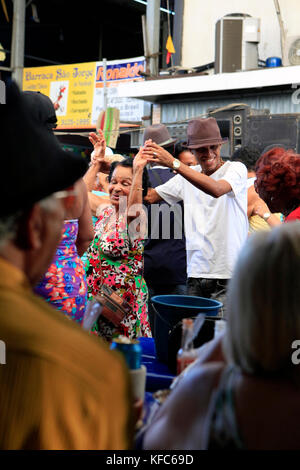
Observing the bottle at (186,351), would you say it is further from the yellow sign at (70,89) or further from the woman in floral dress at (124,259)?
the yellow sign at (70,89)

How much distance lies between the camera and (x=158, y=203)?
4.53 m

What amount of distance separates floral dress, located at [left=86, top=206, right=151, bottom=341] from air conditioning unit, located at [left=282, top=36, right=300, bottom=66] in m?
6.56

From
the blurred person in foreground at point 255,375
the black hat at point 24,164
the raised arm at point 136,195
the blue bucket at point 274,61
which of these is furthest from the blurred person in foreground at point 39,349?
the blue bucket at point 274,61

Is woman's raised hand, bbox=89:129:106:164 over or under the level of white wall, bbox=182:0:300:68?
under

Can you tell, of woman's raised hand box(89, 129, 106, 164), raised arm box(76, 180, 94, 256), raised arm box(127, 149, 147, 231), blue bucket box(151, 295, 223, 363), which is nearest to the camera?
blue bucket box(151, 295, 223, 363)

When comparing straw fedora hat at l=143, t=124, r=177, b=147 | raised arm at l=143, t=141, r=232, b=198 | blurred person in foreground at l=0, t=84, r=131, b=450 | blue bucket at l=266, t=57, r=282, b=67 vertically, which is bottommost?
blurred person in foreground at l=0, t=84, r=131, b=450

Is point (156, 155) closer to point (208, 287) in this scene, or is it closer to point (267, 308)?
point (208, 287)

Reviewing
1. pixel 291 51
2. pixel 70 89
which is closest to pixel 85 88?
pixel 70 89

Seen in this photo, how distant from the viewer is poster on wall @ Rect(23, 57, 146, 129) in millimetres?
12633

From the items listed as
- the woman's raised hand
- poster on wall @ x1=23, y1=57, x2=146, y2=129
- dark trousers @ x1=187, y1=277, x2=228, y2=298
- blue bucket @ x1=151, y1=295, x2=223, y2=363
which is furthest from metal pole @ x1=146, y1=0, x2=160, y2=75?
blue bucket @ x1=151, y1=295, x2=223, y2=363

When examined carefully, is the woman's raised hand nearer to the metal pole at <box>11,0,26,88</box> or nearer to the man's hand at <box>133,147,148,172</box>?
the man's hand at <box>133,147,148,172</box>

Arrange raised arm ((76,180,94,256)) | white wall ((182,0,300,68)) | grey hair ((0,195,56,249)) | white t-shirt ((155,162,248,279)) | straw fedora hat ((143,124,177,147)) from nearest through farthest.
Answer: grey hair ((0,195,56,249)) → raised arm ((76,180,94,256)) → white t-shirt ((155,162,248,279)) → straw fedora hat ((143,124,177,147)) → white wall ((182,0,300,68))

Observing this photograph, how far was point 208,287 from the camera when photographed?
12.9 feet
